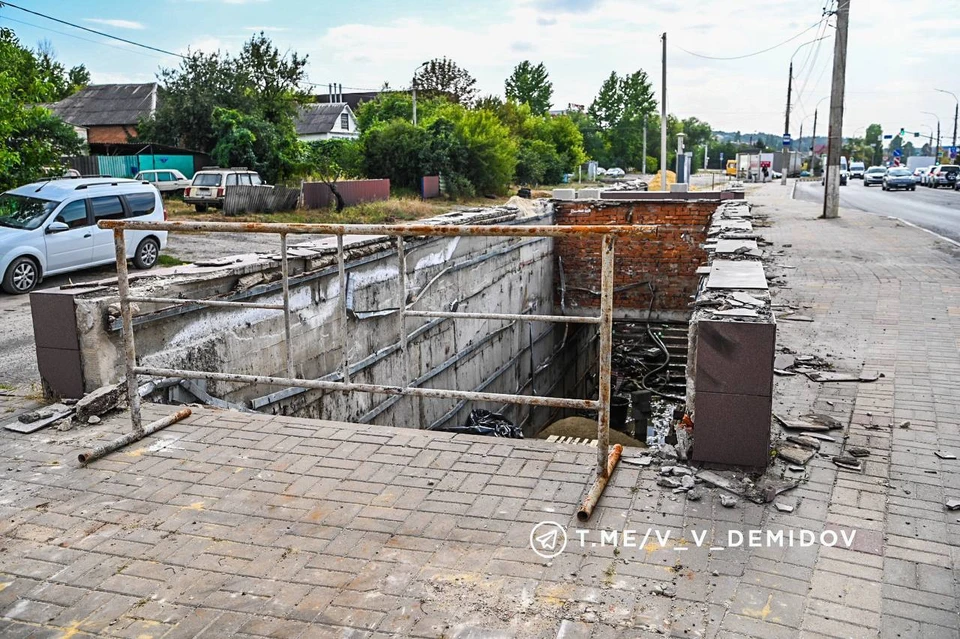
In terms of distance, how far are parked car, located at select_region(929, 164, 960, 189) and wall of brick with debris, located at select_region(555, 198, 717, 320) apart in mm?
36558

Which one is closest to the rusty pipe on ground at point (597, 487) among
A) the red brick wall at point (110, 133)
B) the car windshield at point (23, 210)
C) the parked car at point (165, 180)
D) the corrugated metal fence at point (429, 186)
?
the car windshield at point (23, 210)

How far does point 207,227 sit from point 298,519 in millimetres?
2101

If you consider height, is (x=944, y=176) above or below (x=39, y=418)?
above

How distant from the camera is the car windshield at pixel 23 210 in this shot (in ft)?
44.7

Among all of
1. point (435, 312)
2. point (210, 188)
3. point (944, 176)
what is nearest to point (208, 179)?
point (210, 188)

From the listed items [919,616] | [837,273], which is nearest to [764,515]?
[919,616]

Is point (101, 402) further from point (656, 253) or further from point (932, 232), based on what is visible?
point (932, 232)

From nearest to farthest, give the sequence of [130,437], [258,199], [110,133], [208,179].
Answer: [130,437]
[258,199]
[208,179]
[110,133]

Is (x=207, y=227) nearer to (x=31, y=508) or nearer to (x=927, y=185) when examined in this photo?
(x=31, y=508)

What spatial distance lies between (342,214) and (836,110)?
51.5 ft

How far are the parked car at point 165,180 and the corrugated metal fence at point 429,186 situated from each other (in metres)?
10.1

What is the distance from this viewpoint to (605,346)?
433 centimetres

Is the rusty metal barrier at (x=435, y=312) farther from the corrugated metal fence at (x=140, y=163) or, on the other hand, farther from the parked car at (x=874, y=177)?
the parked car at (x=874, y=177)

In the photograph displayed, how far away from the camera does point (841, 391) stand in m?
6.07
